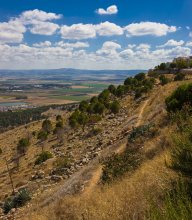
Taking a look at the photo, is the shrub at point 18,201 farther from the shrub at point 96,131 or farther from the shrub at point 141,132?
the shrub at point 96,131

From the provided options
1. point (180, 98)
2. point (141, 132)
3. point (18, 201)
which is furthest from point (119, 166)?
point (180, 98)

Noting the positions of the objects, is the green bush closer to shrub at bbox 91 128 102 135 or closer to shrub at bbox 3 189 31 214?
shrub at bbox 3 189 31 214

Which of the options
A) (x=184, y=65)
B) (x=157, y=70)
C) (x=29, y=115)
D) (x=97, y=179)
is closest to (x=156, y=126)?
(x=97, y=179)

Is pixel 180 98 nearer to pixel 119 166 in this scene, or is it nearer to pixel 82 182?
pixel 119 166

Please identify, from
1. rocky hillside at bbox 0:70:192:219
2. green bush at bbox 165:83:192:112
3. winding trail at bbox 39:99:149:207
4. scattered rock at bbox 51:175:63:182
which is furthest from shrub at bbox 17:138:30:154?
green bush at bbox 165:83:192:112

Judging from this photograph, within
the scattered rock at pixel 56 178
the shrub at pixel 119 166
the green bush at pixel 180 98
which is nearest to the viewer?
the shrub at pixel 119 166

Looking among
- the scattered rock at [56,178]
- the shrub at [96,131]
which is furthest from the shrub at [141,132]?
the shrub at [96,131]

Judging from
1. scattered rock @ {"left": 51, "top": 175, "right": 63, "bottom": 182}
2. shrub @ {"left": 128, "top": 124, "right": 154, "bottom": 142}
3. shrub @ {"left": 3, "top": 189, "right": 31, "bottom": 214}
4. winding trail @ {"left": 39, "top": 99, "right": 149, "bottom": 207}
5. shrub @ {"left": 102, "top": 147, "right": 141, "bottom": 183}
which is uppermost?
shrub @ {"left": 128, "top": 124, "right": 154, "bottom": 142}

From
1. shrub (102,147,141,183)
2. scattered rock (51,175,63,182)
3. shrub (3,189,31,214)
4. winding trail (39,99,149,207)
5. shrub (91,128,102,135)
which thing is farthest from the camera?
shrub (91,128,102,135)

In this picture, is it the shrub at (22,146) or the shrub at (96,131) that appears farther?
the shrub at (22,146)

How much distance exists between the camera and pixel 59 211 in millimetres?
13367

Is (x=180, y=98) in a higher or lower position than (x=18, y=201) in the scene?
higher

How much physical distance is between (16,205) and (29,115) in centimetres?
16313

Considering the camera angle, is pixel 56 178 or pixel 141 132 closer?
pixel 141 132
